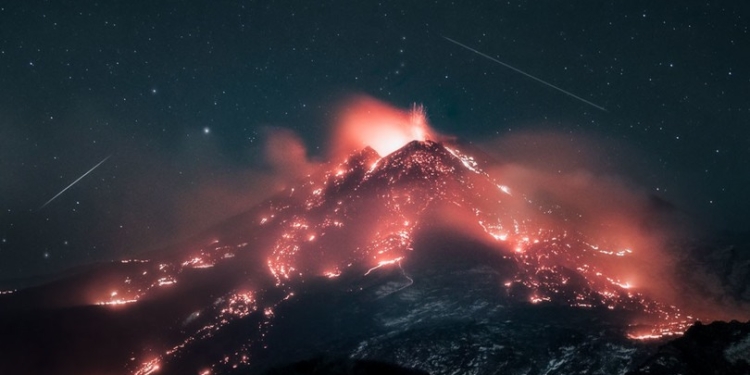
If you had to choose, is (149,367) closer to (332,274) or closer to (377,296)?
(377,296)

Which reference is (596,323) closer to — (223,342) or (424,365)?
(424,365)

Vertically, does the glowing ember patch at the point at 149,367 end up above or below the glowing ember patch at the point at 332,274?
below

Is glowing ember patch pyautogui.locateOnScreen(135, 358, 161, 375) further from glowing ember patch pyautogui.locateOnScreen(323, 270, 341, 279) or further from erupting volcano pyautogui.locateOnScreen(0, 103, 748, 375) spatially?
glowing ember patch pyautogui.locateOnScreen(323, 270, 341, 279)

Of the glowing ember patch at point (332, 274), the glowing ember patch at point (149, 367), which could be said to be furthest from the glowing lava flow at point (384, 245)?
the glowing ember patch at point (332, 274)

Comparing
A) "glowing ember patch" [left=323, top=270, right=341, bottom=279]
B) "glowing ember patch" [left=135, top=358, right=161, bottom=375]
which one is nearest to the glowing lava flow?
"glowing ember patch" [left=135, top=358, right=161, bottom=375]

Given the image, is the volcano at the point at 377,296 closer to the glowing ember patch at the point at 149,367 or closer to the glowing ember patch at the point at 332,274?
the glowing ember patch at the point at 149,367

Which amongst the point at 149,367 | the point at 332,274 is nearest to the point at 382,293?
the point at 332,274

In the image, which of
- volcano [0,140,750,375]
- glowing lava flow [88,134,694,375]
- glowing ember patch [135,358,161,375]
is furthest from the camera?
glowing lava flow [88,134,694,375]
